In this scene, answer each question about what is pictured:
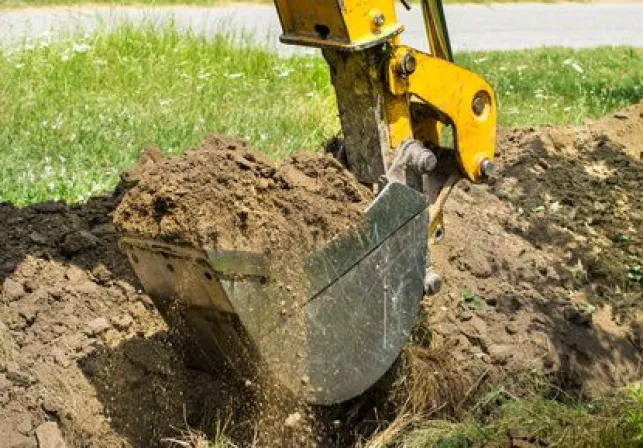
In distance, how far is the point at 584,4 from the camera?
18.5m

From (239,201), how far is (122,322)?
1235 millimetres

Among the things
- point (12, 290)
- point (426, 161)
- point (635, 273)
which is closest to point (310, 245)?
point (426, 161)

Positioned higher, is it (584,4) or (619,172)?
(619,172)

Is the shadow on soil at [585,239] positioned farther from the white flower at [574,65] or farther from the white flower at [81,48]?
the white flower at [574,65]

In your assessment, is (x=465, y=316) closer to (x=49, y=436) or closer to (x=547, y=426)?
(x=547, y=426)

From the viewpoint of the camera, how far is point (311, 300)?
550 cm

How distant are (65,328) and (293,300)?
1310 millimetres

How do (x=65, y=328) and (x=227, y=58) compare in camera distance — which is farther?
(x=227, y=58)

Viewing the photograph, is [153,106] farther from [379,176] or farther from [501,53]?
[501,53]

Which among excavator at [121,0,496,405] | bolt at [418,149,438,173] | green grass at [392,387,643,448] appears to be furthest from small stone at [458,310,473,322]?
bolt at [418,149,438,173]

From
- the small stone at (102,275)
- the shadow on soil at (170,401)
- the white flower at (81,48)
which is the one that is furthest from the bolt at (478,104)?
the white flower at (81,48)

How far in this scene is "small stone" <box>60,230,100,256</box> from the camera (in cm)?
664

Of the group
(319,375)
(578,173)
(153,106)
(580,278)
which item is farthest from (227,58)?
(319,375)

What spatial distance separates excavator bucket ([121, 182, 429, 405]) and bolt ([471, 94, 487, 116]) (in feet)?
1.95
